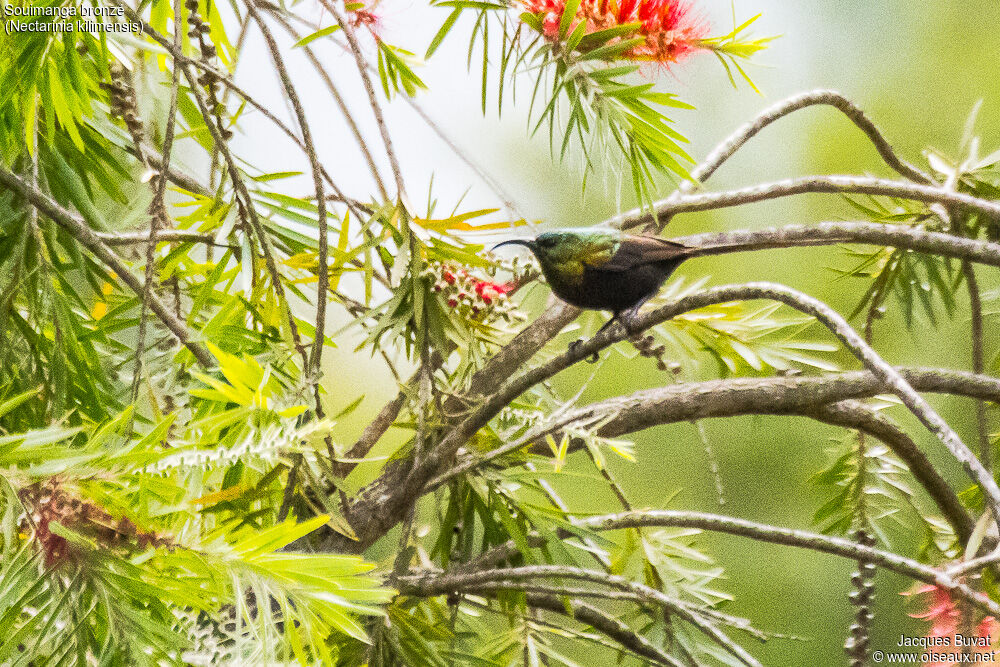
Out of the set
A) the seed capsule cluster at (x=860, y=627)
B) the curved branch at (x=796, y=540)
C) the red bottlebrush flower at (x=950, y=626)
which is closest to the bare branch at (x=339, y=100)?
the curved branch at (x=796, y=540)

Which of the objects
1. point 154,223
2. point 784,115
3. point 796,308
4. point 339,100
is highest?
point 784,115

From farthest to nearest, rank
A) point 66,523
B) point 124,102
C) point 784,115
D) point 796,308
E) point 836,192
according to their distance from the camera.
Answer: point 784,115 < point 836,192 < point 124,102 < point 796,308 < point 66,523

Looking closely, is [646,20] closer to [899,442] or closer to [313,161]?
[313,161]

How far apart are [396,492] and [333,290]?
222mm

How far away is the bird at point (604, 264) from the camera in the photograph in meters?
0.95

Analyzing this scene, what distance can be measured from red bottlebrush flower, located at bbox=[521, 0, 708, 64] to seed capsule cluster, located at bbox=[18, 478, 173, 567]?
1.45ft

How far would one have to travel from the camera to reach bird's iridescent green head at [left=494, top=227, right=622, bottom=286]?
96cm

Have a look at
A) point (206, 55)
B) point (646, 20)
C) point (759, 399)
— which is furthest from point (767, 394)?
point (206, 55)

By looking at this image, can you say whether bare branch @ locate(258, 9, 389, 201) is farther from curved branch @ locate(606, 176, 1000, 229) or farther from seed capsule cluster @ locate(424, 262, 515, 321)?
curved branch @ locate(606, 176, 1000, 229)

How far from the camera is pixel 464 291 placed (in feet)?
2.53

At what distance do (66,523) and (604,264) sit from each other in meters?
0.66

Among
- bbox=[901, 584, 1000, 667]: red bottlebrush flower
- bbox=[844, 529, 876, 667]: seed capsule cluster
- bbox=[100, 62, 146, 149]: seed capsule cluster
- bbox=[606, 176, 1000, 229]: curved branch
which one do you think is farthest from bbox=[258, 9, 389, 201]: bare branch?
bbox=[901, 584, 1000, 667]: red bottlebrush flower

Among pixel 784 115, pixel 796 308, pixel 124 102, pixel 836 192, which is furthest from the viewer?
pixel 784 115

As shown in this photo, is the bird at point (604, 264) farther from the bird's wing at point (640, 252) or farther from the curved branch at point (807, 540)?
the curved branch at point (807, 540)
